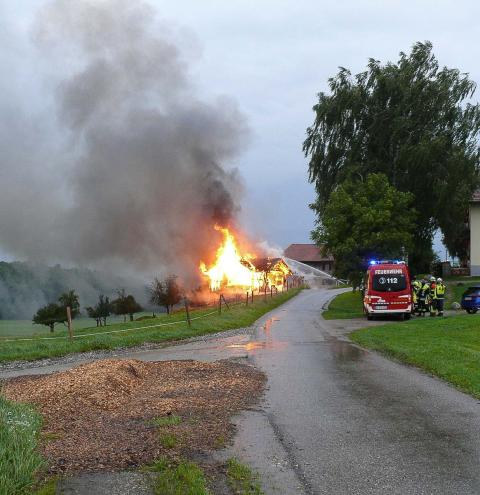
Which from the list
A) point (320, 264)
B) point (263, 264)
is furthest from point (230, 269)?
point (320, 264)

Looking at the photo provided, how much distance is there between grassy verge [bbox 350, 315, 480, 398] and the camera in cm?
1013

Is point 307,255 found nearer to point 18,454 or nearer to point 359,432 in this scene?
point 359,432

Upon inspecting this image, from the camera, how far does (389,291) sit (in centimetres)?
2534

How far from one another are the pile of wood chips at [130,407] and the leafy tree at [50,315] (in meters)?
54.3

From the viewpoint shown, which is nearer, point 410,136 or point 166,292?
point 410,136

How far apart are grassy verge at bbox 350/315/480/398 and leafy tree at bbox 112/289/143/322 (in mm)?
45634

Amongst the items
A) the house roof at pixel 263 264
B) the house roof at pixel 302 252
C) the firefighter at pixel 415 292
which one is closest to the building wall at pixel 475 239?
the house roof at pixel 263 264

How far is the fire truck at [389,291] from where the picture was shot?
82.6 feet

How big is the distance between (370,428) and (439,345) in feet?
26.9

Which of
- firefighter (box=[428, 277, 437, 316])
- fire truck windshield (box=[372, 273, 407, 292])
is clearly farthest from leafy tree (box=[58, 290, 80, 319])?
firefighter (box=[428, 277, 437, 316])

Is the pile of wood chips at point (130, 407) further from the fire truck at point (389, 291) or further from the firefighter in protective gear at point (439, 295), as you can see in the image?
the firefighter in protective gear at point (439, 295)

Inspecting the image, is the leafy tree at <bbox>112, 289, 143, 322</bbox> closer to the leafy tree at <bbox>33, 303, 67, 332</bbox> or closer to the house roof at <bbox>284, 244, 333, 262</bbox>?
the leafy tree at <bbox>33, 303, 67, 332</bbox>

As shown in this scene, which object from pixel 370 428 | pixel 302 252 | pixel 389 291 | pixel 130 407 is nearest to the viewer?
pixel 370 428

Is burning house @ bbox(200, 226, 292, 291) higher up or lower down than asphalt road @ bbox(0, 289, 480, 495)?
higher up
